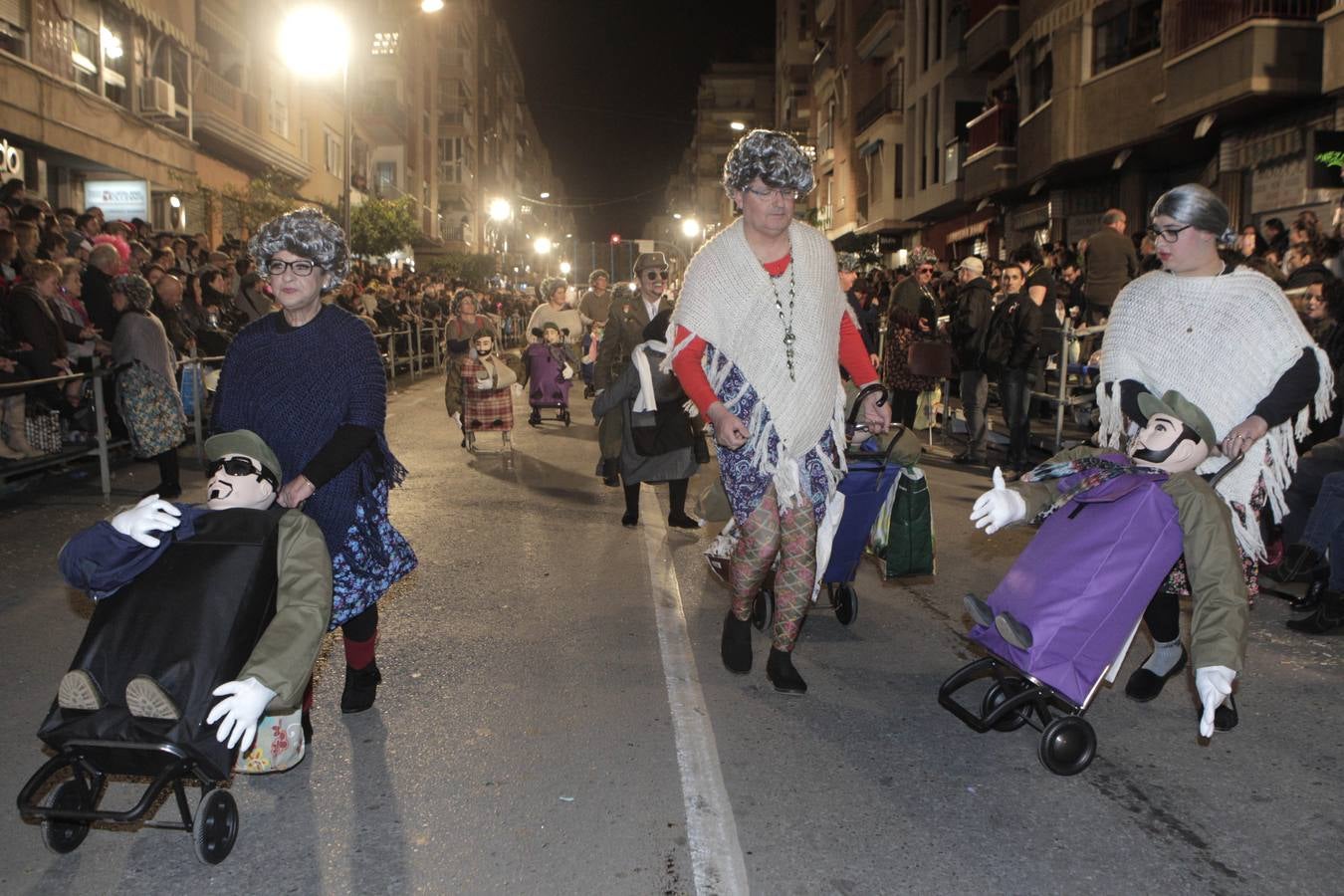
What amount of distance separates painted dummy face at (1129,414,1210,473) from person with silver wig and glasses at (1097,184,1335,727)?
235 millimetres

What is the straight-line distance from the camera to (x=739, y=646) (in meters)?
5.23

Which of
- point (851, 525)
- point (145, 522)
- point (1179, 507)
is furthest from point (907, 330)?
point (145, 522)

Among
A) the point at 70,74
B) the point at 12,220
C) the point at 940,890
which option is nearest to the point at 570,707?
the point at 940,890

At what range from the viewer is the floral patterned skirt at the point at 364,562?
170 inches

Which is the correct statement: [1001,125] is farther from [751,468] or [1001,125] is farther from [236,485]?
[236,485]

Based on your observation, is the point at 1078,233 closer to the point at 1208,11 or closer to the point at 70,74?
the point at 1208,11

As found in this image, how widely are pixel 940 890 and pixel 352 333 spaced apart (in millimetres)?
2660

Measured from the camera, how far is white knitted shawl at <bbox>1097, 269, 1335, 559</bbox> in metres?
4.59

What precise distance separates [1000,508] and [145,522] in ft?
9.12

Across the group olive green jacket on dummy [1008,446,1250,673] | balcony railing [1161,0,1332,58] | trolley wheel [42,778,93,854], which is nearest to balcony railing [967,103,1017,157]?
balcony railing [1161,0,1332,58]

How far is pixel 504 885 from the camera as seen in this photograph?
3.31m

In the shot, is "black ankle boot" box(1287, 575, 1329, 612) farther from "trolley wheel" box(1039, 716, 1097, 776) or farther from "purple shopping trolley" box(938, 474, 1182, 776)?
"trolley wheel" box(1039, 716, 1097, 776)

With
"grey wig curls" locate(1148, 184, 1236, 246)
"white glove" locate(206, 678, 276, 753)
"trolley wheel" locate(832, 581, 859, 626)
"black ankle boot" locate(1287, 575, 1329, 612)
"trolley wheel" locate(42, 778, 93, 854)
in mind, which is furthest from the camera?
"black ankle boot" locate(1287, 575, 1329, 612)

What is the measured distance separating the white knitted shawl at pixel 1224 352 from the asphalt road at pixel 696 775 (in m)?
0.98
